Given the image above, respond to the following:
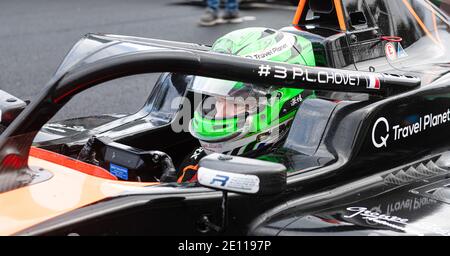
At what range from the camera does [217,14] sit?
35.2 ft

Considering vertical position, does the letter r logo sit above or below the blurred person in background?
above

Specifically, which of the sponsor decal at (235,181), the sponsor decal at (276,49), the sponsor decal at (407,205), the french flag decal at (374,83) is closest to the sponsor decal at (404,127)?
the french flag decal at (374,83)

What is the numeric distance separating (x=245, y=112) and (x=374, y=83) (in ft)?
1.87

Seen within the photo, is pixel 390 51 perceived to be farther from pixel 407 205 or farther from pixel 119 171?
pixel 119 171

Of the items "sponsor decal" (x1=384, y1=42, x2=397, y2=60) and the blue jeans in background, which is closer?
"sponsor decal" (x1=384, y1=42, x2=397, y2=60)

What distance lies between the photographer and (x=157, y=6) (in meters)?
12.7

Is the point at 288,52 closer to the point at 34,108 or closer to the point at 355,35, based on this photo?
the point at 355,35

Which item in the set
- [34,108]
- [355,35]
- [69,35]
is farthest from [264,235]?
[69,35]

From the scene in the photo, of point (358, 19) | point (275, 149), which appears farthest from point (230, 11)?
point (275, 149)

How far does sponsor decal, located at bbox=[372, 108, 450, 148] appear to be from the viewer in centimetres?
297

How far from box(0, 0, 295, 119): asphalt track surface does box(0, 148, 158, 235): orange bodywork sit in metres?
3.69

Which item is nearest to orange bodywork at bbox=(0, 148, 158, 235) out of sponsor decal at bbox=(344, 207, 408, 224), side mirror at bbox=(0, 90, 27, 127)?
side mirror at bbox=(0, 90, 27, 127)

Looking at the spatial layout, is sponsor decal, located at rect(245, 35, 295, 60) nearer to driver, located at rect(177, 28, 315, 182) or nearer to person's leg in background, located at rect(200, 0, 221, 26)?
driver, located at rect(177, 28, 315, 182)

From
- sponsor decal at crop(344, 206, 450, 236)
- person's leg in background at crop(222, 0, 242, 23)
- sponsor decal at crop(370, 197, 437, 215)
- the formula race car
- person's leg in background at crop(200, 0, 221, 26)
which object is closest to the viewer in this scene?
the formula race car
